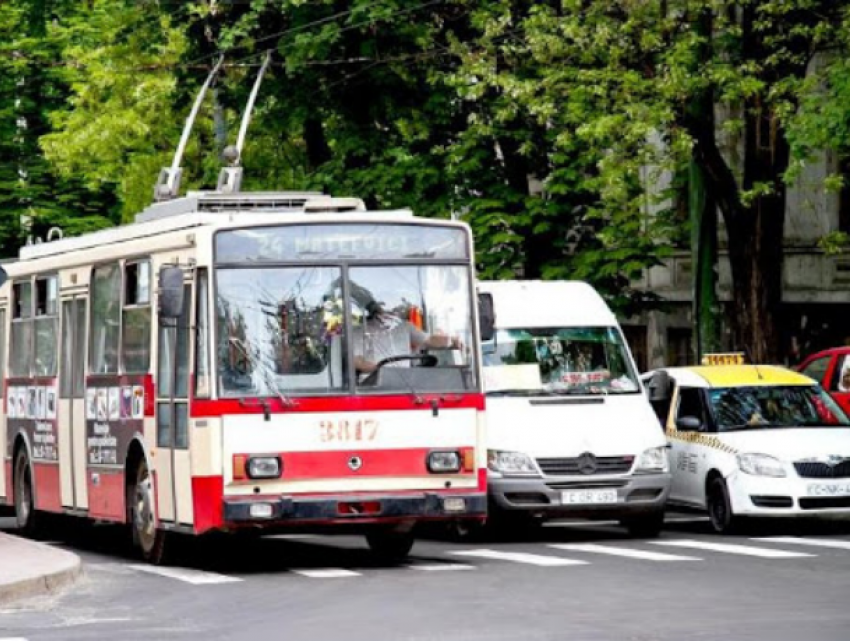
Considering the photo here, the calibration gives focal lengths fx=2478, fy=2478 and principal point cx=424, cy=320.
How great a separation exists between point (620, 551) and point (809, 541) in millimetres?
2020

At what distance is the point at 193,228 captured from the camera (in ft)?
65.7

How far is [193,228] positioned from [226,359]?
4.09ft

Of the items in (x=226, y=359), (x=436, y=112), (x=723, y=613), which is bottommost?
(x=723, y=613)

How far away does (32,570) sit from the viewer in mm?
18766

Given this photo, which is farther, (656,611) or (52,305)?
(52,305)

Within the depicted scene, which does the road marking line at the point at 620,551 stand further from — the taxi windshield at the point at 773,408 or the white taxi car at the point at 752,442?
the taxi windshield at the point at 773,408

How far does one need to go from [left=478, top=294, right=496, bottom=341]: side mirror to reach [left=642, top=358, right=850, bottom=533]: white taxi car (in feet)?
14.1

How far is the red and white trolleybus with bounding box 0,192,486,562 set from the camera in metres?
19.3

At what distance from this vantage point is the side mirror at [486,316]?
20.4 meters

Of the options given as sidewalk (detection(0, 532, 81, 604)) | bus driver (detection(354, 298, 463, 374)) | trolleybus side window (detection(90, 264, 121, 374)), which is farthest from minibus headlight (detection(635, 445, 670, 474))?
sidewalk (detection(0, 532, 81, 604))

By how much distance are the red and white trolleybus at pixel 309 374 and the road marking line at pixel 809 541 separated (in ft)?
12.0

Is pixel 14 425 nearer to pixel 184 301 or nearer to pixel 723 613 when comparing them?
pixel 184 301

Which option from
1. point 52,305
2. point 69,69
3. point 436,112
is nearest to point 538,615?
point 52,305

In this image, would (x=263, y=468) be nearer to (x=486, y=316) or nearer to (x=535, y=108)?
(x=486, y=316)
